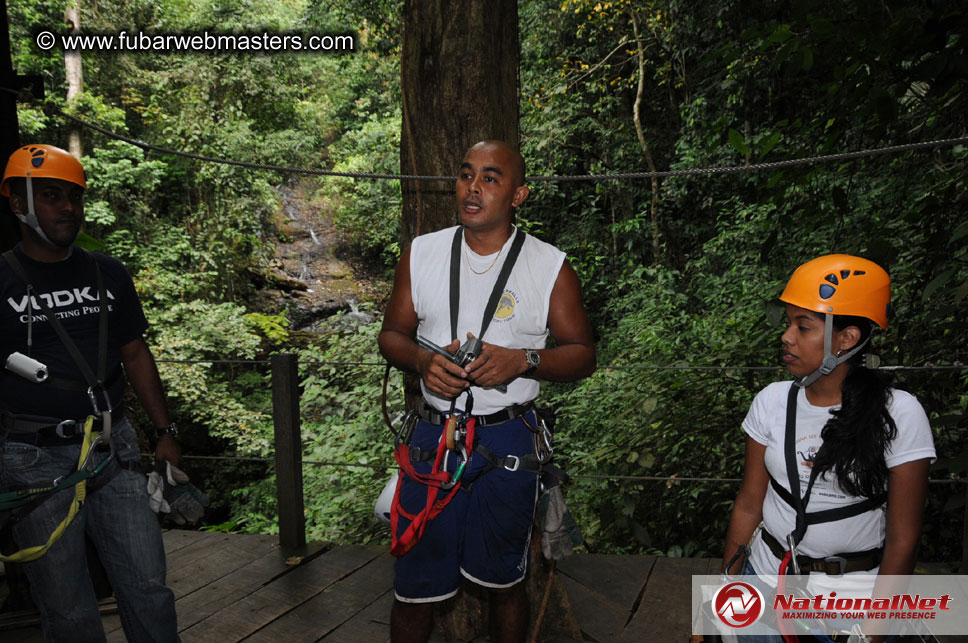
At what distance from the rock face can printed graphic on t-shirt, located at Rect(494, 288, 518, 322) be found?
50.0ft

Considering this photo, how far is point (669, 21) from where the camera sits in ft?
34.4

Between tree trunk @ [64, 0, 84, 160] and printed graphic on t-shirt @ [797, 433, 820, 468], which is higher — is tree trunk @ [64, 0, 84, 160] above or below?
above

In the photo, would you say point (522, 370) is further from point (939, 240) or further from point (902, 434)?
point (939, 240)

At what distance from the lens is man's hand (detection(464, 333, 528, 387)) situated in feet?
6.55

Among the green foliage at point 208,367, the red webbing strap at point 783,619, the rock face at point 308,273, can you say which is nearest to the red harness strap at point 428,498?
the red webbing strap at point 783,619

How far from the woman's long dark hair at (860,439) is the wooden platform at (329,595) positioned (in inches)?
58.1

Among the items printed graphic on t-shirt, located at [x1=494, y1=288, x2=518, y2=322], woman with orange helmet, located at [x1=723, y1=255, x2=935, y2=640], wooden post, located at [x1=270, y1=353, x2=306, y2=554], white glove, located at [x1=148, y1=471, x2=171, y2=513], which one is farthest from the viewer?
wooden post, located at [x1=270, y1=353, x2=306, y2=554]

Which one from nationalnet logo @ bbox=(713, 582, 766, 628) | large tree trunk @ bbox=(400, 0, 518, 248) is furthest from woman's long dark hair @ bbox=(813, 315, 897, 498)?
large tree trunk @ bbox=(400, 0, 518, 248)

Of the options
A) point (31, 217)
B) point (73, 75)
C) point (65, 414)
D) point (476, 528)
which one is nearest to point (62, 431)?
point (65, 414)

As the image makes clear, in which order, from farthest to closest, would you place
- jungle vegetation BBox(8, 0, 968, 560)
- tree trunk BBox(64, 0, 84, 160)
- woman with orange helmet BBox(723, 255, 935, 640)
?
1. tree trunk BBox(64, 0, 84, 160)
2. jungle vegetation BBox(8, 0, 968, 560)
3. woman with orange helmet BBox(723, 255, 935, 640)

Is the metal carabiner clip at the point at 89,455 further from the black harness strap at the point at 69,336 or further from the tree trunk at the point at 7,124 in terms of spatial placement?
the tree trunk at the point at 7,124

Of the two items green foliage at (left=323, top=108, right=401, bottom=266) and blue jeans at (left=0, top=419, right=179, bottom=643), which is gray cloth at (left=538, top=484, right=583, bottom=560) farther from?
green foliage at (left=323, top=108, right=401, bottom=266)

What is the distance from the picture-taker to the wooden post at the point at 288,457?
3.75 m

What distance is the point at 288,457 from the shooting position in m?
3.78
